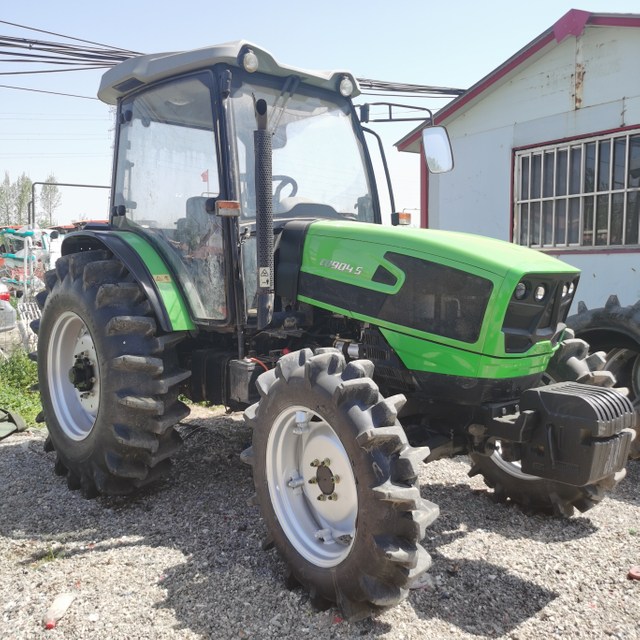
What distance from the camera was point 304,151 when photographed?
409 centimetres

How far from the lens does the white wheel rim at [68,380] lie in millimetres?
4238

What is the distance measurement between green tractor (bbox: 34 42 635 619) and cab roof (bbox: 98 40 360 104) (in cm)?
1

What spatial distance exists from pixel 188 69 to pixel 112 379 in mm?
1920

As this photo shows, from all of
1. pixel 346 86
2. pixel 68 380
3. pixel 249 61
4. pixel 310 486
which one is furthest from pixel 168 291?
pixel 346 86

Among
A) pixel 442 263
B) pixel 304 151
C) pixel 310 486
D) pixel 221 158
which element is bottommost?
pixel 310 486

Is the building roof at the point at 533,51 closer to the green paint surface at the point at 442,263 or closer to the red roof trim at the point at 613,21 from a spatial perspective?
the red roof trim at the point at 613,21

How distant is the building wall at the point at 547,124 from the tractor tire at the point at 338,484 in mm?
5303

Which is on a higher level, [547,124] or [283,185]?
[547,124]

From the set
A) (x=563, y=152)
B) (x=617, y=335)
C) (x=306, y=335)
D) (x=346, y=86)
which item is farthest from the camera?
(x=563, y=152)

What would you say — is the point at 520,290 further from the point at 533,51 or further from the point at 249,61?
the point at 533,51

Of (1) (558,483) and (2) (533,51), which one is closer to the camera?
(1) (558,483)

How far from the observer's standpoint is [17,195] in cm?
4312

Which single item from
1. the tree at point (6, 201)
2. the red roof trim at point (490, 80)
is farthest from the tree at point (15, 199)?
the red roof trim at point (490, 80)

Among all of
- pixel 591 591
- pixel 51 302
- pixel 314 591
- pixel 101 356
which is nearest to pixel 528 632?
pixel 591 591
